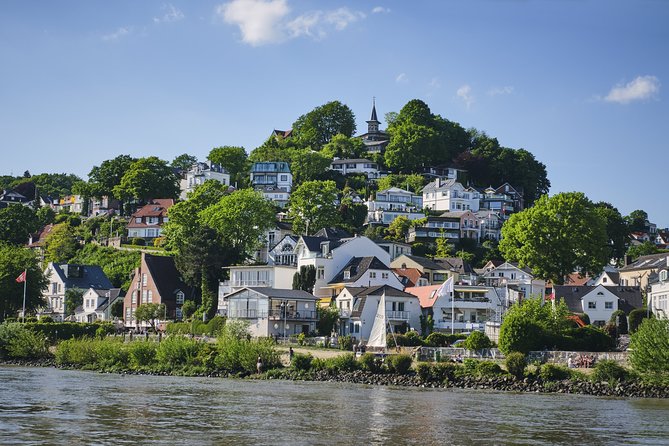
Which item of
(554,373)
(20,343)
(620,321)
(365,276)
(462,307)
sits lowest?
(554,373)

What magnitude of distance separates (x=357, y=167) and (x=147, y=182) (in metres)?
34.8

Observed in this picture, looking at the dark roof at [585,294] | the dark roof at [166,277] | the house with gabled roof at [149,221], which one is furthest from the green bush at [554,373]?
the house with gabled roof at [149,221]

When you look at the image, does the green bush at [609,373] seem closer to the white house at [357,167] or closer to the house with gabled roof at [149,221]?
the house with gabled roof at [149,221]

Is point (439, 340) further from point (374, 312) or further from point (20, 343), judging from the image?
point (20, 343)

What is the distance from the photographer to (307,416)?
→ 130 feet

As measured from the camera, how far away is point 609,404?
45.4 m

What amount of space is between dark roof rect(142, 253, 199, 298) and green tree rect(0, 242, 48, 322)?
36.2 feet

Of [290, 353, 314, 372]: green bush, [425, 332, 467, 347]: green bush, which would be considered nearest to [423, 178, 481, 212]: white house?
[425, 332, 467, 347]: green bush

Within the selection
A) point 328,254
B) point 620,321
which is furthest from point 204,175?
point 620,321

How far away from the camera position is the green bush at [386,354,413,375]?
57.3m

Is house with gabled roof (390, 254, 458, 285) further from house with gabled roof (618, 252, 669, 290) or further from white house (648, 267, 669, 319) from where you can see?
white house (648, 267, 669, 319)

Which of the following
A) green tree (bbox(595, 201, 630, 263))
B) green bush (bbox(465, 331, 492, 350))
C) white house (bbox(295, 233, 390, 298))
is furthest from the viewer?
green tree (bbox(595, 201, 630, 263))

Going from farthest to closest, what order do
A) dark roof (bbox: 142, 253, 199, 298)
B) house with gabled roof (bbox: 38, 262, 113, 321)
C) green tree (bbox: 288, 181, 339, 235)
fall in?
green tree (bbox: 288, 181, 339, 235) < house with gabled roof (bbox: 38, 262, 113, 321) < dark roof (bbox: 142, 253, 199, 298)

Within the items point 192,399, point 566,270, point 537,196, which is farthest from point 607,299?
point 537,196
